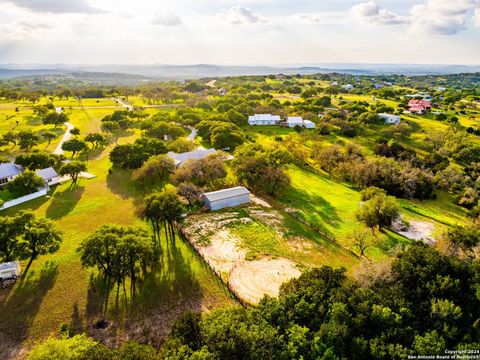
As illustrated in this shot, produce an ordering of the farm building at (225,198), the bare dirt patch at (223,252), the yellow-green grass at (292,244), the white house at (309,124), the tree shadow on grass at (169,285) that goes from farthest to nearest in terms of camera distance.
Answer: the white house at (309,124) < the farm building at (225,198) < the yellow-green grass at (292,244) < the bare dirt patch at (223,252) < the tree shadow on grass at (169,285)

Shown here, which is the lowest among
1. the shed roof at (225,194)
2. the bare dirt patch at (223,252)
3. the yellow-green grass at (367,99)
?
the bare dirt patch at (223,252)

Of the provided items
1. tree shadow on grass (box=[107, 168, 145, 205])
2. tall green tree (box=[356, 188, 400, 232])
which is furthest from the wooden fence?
tall green tree (box=[356, 188, 400, 232])

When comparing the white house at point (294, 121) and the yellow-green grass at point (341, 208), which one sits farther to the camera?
the white house at point (294, 121)

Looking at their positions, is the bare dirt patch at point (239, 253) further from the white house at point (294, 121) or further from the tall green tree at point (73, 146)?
the white house at point (294, 121)

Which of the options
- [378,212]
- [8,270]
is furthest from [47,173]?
[378,212]

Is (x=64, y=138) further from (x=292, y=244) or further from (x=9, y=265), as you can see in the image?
(x=292, y=244)

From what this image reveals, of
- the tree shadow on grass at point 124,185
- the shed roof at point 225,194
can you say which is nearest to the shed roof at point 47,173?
the tree shadow on grass at point 124,185

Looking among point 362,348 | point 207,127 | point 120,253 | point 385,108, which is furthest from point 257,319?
point 385,108
